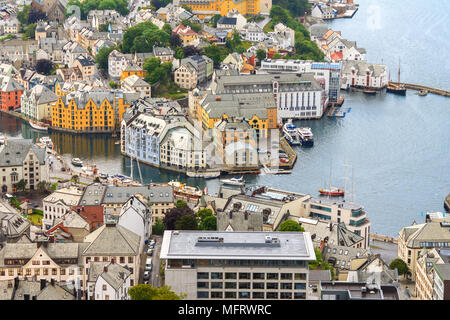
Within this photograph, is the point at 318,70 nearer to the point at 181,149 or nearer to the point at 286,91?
the point at 286,91

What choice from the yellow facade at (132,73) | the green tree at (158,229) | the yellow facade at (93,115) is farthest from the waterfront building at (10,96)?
the green tree at (158,229)

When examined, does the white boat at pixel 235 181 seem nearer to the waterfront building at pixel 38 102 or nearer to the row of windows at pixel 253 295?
the waterfront building at pixel 38 102

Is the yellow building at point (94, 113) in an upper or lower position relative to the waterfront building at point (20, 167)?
upper

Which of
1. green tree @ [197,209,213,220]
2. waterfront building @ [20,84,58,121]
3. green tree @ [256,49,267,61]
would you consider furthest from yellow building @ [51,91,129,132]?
green tree @ [197,209,213,220]

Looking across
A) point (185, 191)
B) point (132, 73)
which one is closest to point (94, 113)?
point (132, 73)

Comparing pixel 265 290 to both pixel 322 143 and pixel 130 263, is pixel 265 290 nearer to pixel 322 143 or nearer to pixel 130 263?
pixel 130 263
